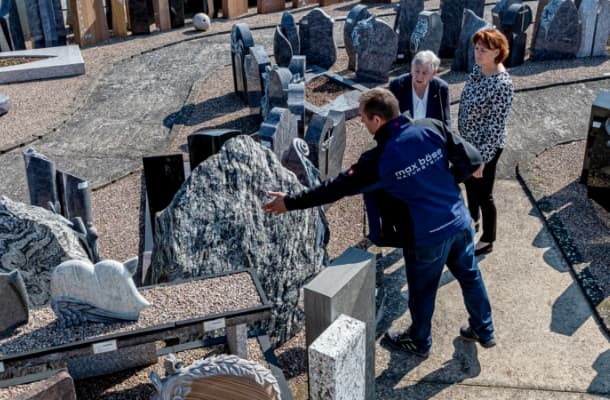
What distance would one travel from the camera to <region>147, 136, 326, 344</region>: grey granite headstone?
505 centimetres

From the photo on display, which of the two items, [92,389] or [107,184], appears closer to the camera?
[92,389]

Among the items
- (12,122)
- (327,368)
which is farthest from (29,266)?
(12,122)

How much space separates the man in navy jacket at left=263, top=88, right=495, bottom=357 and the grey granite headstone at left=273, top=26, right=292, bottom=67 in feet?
23.7

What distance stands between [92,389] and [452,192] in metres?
2.68

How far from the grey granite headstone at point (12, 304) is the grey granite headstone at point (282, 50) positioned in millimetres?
8013

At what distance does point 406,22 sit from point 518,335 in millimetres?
7966

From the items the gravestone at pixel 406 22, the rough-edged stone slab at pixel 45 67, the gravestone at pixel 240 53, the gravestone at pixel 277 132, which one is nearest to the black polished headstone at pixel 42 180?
the gravestone at pixel 277 132

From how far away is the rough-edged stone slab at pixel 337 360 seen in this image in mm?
3848

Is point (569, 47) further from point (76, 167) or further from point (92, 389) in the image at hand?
point (92, 389)

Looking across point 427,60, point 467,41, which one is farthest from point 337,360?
point 467,41

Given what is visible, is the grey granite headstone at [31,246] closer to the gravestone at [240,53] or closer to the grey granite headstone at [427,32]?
the gravestone at [240,53]

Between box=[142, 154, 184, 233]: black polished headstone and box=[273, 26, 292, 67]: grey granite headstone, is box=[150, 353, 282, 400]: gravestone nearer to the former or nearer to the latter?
box=[142, 154, 184, 233]: black polished headstone

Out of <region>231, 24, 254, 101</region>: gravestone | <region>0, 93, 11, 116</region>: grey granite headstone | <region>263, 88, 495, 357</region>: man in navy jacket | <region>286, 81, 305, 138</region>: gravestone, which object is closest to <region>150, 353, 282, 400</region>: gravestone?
<region>263, 88, 495, 357</region>: man in navy jacket

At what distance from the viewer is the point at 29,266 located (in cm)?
530
